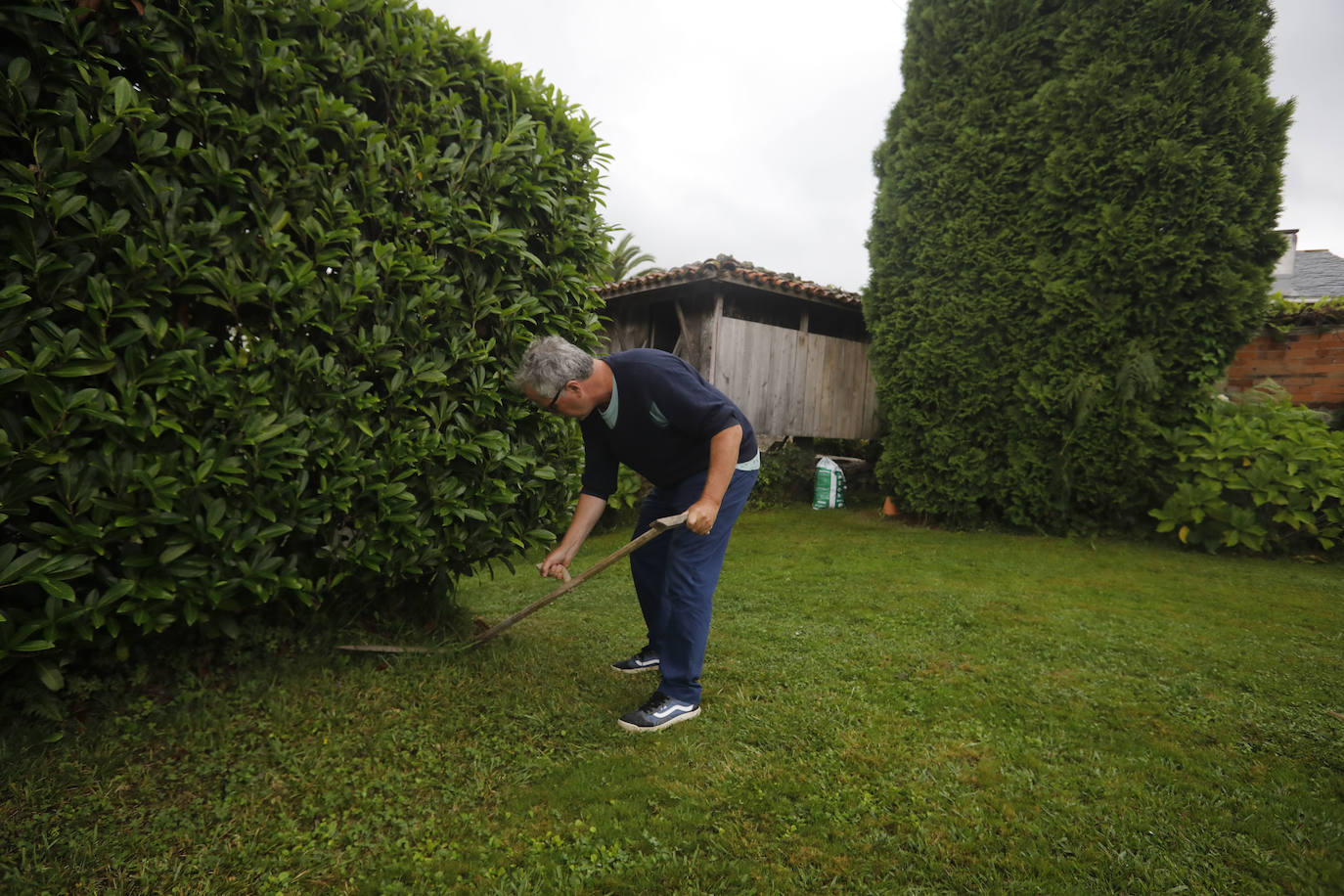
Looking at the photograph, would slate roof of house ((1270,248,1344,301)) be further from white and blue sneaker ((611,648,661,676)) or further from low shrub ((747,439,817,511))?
white and blue sneaker ((611,648,661,676))

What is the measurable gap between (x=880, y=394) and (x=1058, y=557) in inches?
127

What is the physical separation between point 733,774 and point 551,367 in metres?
1.72

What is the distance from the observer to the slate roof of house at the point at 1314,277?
44.3ft

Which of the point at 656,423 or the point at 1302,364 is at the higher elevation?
the point at 1302,364

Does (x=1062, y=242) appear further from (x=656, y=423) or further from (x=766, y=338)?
(x=656, y=423)

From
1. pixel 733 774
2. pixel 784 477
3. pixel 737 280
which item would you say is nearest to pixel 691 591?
pixel 733 774

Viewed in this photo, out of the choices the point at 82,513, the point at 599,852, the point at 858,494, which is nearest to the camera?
the point at 599,852

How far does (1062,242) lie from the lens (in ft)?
25.8

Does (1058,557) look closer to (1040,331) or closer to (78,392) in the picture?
(1040,331)

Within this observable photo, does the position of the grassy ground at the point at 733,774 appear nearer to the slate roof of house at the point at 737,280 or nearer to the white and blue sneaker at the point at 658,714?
the white and blue sneaker at the point at 658,714

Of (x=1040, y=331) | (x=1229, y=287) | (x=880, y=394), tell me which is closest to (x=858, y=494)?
(x=880, y=394)

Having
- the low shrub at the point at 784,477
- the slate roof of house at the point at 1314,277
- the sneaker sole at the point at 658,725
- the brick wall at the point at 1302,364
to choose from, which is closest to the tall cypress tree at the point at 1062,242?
the brick wall at the point at 1302,364

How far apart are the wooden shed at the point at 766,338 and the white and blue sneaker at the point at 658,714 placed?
743 centimetres

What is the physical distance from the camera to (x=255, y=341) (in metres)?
2.69
